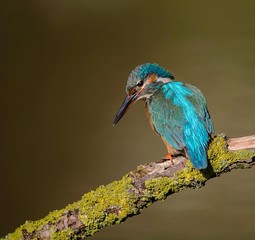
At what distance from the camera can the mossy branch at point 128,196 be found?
63.4 inches

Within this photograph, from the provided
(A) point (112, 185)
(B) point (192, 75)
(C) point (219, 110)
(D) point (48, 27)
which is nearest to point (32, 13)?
(D) point (48, 27)

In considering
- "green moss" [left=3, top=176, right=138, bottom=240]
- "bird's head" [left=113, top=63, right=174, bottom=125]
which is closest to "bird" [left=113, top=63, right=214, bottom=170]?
"bird's head" [left=113, top=63, right=174, bottom=125]

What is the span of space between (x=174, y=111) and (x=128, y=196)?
1.31 ft

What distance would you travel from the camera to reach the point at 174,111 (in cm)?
185

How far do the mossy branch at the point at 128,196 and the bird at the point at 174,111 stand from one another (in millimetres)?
69

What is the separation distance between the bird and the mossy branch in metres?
0.07

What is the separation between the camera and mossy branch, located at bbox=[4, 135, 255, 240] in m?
1.61

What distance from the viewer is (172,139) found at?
180 centimetres

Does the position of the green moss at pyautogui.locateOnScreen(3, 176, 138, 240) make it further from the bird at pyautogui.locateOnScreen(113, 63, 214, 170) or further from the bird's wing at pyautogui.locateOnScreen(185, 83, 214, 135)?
the bird's wing at pyautogui.locateOnScreen(185, 83, 214, 135)

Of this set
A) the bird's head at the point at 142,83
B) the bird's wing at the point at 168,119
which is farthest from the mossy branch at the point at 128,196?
the bird's head at the point at 142,83

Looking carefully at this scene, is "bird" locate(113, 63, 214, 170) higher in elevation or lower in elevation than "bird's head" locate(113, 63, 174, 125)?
lower

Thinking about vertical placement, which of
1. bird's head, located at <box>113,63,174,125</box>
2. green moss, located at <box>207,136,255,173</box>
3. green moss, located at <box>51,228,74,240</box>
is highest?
bird's head, located at <box>113,63,174,125</box>

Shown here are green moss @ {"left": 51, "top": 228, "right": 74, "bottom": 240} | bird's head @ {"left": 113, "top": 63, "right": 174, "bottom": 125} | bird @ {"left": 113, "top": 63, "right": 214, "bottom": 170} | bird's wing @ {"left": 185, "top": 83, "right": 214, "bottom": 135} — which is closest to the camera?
green moss @ {"left": 51, "top": 228, "right": 74, "bottom": 240}

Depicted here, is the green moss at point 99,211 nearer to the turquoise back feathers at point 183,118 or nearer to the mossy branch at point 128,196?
the mossy branch at point 128,196
